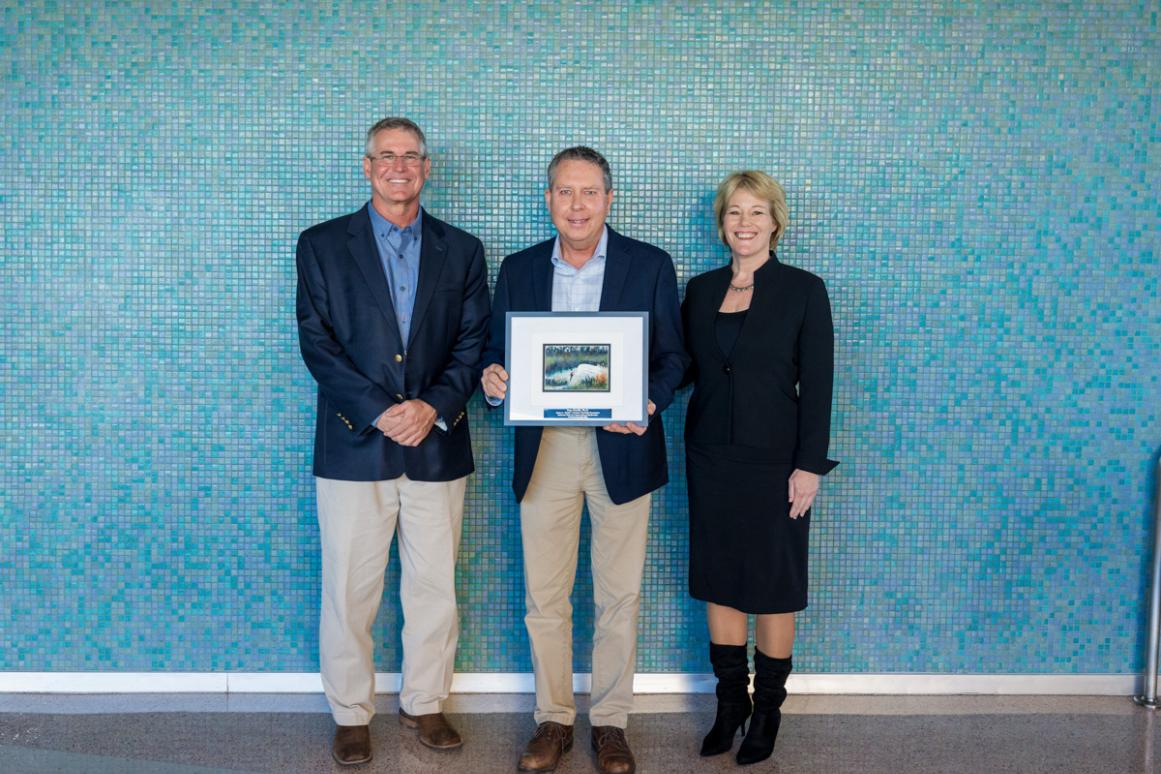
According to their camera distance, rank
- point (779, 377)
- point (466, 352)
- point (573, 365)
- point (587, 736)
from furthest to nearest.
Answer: point (587, 736) < point (466, 352) < point (779, 377) < point (573, 365)

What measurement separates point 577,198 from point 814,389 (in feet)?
3.06

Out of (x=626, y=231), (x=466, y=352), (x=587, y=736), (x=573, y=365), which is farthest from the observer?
(x=626, y=231)

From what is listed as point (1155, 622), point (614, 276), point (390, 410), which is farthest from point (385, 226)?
point (1155, 622)

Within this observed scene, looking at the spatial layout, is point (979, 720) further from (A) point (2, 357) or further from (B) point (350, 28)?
(A) point (2, 357)

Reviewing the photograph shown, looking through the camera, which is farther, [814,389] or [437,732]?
[437,732]

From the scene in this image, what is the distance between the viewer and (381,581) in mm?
2912

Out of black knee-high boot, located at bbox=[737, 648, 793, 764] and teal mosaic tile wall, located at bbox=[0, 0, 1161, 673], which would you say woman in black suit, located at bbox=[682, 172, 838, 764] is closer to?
black knee-high boot, located at bbox=[737, 648, 793, 764]

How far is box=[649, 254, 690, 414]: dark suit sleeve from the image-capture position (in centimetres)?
275

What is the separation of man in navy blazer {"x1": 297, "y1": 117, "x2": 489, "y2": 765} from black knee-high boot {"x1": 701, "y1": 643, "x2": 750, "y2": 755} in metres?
0.87

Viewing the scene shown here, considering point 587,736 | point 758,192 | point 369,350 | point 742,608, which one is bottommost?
point 587,736

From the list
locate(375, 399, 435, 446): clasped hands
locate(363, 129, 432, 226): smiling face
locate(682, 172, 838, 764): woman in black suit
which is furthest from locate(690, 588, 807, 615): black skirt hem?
locate(363, 129, 432, 226): smiling face

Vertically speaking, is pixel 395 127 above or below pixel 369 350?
above

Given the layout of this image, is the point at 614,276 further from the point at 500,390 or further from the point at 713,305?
the point at 500,390

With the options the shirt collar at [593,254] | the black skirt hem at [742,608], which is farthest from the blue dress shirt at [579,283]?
the black skirt hem at [742,608]
